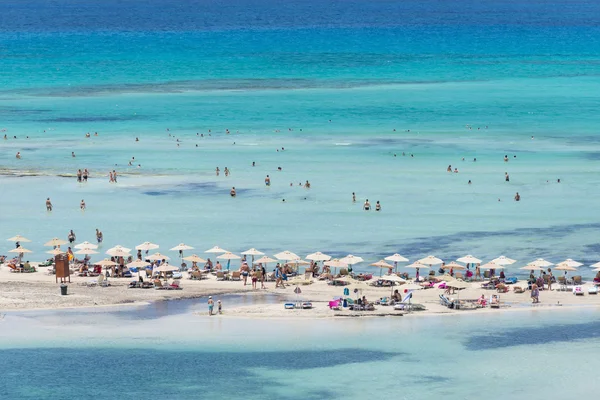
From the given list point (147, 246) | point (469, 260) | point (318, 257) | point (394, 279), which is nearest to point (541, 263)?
point (469, 260)

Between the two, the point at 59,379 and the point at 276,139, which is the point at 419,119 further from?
the point at 59,379

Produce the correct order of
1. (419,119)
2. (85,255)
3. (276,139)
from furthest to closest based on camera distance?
(419,119) → (276,139) → (85,255)

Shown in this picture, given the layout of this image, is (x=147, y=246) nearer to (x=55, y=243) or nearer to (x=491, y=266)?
(x=55, y=243)

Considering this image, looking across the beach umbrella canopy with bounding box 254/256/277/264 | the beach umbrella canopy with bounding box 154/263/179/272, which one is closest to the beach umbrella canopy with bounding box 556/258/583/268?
the beach umbrella canopy with bounding box 254/256/277/264

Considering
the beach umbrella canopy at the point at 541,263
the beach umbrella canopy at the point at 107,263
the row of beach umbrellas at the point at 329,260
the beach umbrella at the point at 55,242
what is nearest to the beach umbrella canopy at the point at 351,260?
the row of beach umbrellas at the point at 329,260

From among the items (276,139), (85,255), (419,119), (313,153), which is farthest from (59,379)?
(419,119)

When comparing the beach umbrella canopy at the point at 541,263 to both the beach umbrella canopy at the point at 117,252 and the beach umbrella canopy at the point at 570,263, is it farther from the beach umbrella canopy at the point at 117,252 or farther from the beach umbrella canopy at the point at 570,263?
the beach umbrella canopy at the point at 117,252
